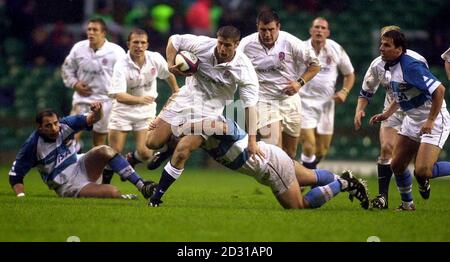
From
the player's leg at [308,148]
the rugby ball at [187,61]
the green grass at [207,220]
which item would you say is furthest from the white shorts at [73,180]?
the player's leg at [308,148]

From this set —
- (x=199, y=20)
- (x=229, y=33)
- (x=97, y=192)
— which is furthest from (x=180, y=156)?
(x=199, y=20)

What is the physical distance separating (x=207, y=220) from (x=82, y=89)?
5538mm

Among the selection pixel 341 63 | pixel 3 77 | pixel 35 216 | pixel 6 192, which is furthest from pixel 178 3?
pixel 35 216

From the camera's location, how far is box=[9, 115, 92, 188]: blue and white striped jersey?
1230 cm

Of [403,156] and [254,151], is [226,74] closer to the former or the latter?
[254,151]

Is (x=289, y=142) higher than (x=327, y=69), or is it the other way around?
(x=327, y=69)

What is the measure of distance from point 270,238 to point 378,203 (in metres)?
3.08

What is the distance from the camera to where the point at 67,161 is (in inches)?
490

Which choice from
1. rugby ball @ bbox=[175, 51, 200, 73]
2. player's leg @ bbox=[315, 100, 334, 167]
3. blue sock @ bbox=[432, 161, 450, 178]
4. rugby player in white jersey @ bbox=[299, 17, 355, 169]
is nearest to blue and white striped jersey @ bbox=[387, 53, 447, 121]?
blue sock @ bbox=[432, 161, 450, 178]

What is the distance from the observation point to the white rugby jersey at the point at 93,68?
50.4 feet

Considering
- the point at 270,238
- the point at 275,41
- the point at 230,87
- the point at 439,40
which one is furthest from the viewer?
the point at 439,40

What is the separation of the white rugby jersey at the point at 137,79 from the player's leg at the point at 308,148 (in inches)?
91.7

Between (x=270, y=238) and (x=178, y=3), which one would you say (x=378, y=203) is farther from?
(x=178, y=3)
